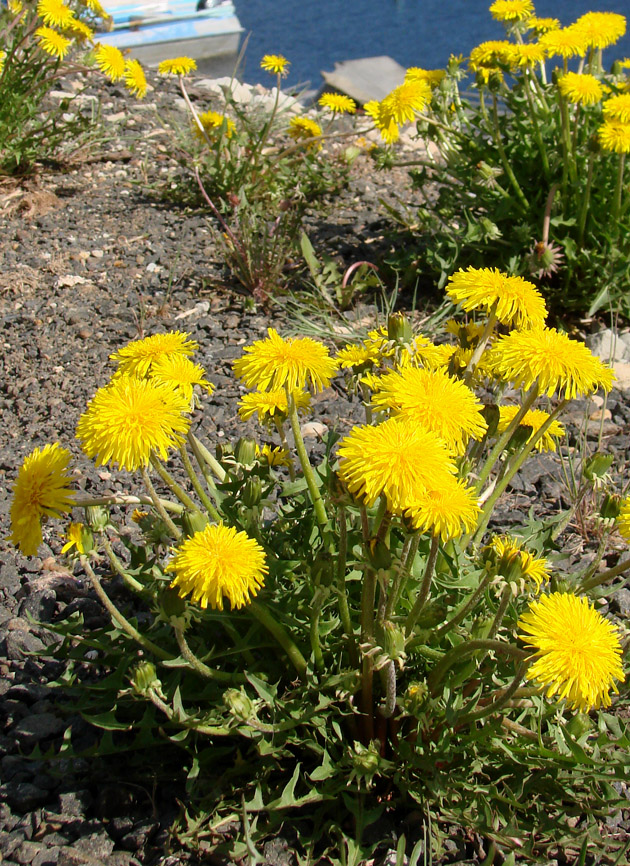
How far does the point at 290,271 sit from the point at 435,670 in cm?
246

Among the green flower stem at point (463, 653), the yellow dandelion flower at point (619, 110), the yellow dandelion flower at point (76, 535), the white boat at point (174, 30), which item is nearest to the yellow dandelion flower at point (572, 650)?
the green flower stem at point (463, 653)

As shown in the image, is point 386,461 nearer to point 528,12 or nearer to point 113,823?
point 113,823

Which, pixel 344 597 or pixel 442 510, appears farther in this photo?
pixel 344 597

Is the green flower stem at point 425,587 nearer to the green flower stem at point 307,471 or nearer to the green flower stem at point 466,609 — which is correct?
the green flower stem at point 466,609

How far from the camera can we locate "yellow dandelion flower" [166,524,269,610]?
3.93 ft

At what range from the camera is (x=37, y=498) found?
1.31 meters

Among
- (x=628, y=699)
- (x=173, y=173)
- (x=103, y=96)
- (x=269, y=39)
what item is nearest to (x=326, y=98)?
(x=173, y=173)

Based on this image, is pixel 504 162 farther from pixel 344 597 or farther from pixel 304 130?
pixel 344 597

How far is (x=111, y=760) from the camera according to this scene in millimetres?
1669

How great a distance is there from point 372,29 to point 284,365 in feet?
28.1

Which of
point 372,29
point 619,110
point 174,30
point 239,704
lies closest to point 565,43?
point 619,110

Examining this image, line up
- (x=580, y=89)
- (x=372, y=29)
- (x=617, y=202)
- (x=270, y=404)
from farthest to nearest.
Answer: (x=372, y=29), (x=617, y=202), (x=580, y=89), (x=270, y=404)

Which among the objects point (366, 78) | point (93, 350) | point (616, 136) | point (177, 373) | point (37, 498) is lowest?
point (93, 350)

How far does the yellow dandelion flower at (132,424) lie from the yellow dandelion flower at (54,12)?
3.00 meters
